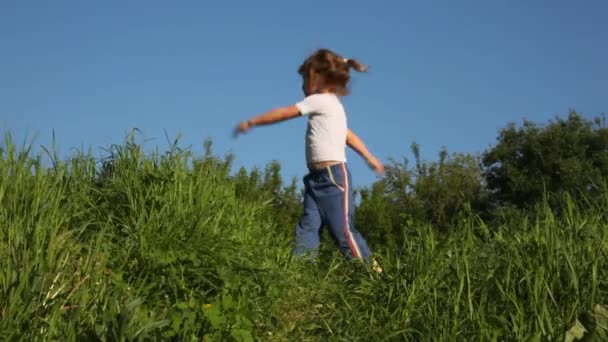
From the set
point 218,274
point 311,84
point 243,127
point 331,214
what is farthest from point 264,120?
point 218,274

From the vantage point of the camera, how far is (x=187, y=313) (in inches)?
168

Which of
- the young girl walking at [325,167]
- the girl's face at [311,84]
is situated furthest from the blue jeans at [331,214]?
the girl's face at [311,84]

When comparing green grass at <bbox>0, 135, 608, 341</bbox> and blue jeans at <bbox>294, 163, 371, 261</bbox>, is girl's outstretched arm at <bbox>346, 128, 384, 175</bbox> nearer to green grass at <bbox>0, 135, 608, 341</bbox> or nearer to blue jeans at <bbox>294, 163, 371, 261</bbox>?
blue jeans at <bbox>294, 163, 371, 261</bbox>

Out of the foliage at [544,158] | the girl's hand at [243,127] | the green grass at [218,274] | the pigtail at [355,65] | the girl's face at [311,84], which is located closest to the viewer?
the green grass at [218,274]

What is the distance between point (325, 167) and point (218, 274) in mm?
1802

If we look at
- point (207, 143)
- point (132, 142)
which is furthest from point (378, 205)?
point (132, 142)

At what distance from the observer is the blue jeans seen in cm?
631

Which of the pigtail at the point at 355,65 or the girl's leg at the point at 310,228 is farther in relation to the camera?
the pigtail at the point at 355,65

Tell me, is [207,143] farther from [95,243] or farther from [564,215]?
[564,215]

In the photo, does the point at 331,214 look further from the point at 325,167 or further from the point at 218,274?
the point at 218,274

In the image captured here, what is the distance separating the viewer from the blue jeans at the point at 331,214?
6.31m

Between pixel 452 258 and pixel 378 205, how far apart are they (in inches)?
433

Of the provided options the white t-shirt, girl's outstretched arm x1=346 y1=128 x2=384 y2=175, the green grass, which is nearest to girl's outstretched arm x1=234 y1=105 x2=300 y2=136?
the white t-shirt

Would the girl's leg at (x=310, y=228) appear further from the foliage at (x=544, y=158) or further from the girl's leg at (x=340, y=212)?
the foliage at (x=544, y=158)
